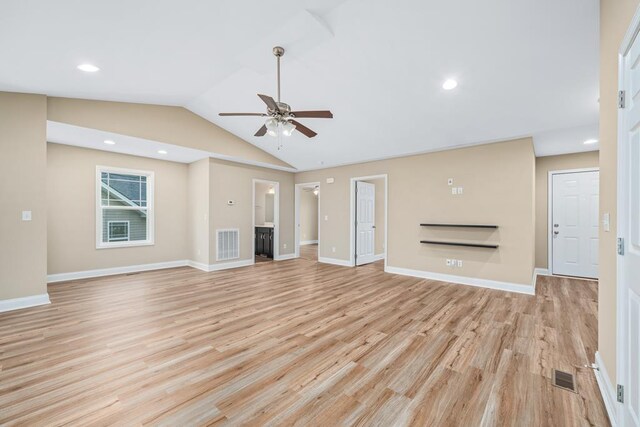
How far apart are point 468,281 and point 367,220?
2.76m

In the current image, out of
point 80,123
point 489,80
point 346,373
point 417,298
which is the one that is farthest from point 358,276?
point 80,123

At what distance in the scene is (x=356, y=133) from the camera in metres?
5.00

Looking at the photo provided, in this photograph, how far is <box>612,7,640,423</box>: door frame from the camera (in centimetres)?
140

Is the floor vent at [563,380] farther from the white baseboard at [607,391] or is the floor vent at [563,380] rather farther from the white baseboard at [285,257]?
the white baseboard at [285,257]

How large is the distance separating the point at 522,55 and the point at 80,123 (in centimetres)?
582

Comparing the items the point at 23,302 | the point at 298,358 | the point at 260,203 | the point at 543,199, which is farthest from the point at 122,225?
the point at 543,199

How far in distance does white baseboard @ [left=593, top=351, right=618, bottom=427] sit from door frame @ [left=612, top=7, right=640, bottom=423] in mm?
111

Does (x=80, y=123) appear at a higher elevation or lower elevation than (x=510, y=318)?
higher

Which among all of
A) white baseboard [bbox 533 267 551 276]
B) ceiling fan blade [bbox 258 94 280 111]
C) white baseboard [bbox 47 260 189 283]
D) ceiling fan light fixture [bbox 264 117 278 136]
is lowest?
white baseboard [bbox 533 267 551 276]

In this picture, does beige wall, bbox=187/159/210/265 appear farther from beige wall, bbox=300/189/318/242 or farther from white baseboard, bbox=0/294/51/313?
beige wall, bbox=300/189/318/242

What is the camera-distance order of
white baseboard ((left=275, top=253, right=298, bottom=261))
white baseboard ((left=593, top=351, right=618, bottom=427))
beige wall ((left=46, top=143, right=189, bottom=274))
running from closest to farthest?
white baseboard ((left=593, top=351, right=618, bottom=427))
beige wall ((left=46, top=143, right=189, bottom=274))
white baseboard ((left=275, top=253, right=298, bottom=261))

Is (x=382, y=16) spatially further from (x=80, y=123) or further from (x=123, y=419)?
(x=80, y=123)

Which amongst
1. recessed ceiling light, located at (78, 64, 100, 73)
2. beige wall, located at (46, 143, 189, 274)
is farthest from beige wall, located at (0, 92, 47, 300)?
beige wall, located at (46, 143, 189, 274)

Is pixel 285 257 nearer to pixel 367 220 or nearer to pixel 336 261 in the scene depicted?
pixel 336 261
